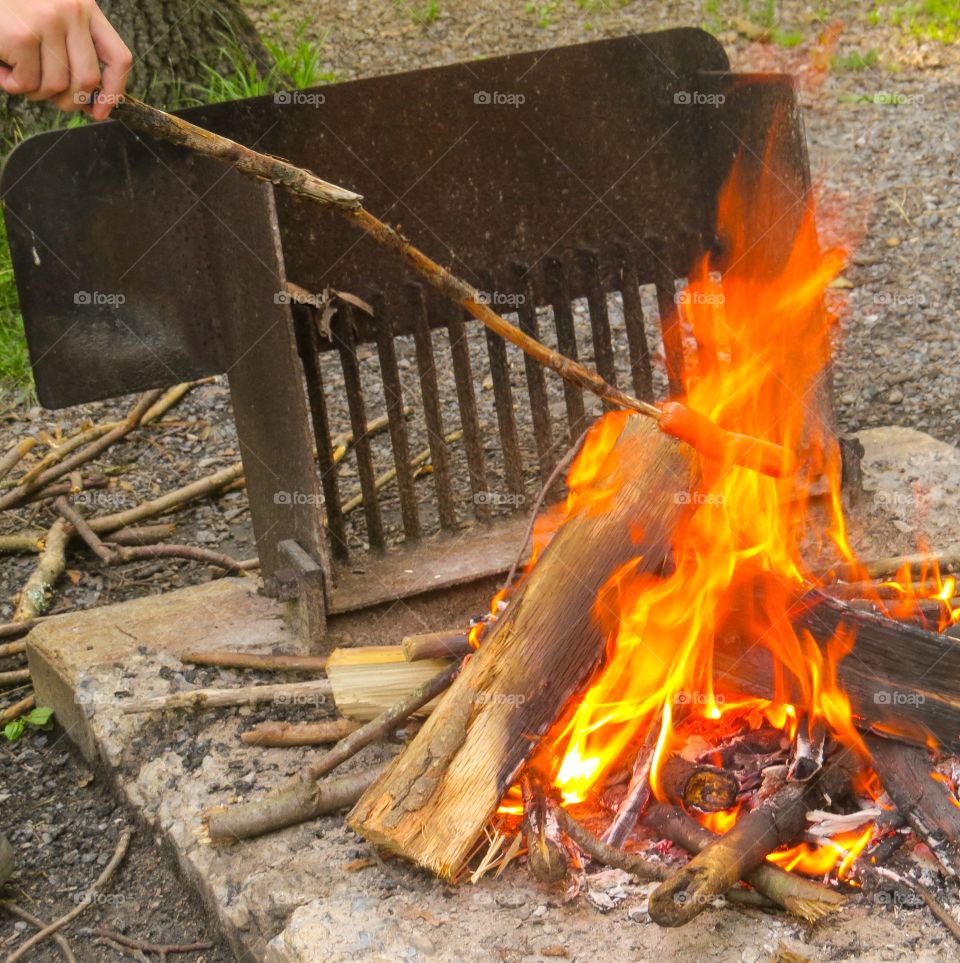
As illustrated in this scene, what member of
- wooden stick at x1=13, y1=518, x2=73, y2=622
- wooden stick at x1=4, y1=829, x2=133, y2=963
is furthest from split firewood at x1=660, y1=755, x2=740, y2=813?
wooden stick at x1=13, y1=518, x2=73, y2=622

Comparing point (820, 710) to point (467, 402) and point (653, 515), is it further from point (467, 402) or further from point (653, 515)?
point (467, 402)

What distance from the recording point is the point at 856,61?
7781 mm

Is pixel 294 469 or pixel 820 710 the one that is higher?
pixel 294 469

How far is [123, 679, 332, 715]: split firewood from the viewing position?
3271mm

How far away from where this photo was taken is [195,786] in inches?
119

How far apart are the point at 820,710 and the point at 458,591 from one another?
1391mm

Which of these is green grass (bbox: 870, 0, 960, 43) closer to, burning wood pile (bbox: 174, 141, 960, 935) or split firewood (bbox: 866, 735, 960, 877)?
burning wood pile (bbox: 174, 141, 960, 935)

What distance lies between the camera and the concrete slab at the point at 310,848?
225 cm

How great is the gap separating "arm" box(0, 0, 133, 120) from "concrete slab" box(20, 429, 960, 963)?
155 centimetres

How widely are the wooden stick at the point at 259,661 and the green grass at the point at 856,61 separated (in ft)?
19.4

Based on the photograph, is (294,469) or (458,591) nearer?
(294,469)

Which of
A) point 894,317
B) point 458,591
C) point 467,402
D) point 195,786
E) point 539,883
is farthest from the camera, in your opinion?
point 894,317

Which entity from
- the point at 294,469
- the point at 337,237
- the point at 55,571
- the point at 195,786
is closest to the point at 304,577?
the point at 294,469

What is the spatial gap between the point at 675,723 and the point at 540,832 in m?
0.42
